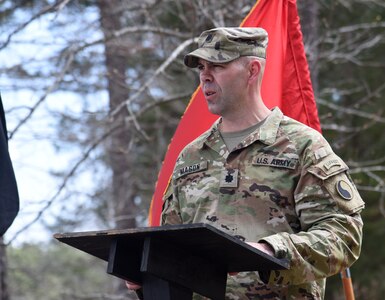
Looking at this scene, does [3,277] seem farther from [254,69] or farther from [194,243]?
[194,243]

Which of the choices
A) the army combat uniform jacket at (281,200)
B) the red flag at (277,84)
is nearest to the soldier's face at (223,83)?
the army combat uniform jacket at (281,200)

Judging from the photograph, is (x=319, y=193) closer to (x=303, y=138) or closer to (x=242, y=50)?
(x=303, y=138)

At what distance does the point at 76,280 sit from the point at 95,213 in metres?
3.57

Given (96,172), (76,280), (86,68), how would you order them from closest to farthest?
1. (86,68)
2. (96,172)
3. (76,280)

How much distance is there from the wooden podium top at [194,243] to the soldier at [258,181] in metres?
0.20

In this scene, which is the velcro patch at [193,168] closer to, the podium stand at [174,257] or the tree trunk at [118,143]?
the podium stand at [174,257]

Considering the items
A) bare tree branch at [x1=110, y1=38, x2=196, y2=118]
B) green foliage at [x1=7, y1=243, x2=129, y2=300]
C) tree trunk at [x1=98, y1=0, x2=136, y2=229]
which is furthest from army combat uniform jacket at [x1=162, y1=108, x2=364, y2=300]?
green foliage at [x1=7, y1=243, x2=129, y2=300]

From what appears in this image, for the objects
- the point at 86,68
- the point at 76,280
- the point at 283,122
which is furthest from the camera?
the point at 76,280

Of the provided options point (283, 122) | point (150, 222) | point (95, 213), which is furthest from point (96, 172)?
point (283, 122)

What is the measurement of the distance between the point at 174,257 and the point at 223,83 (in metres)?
0.81

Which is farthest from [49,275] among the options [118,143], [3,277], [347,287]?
[347,287]

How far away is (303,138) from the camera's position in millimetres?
3877

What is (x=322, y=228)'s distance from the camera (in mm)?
3639

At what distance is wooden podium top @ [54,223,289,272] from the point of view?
3188 mm
